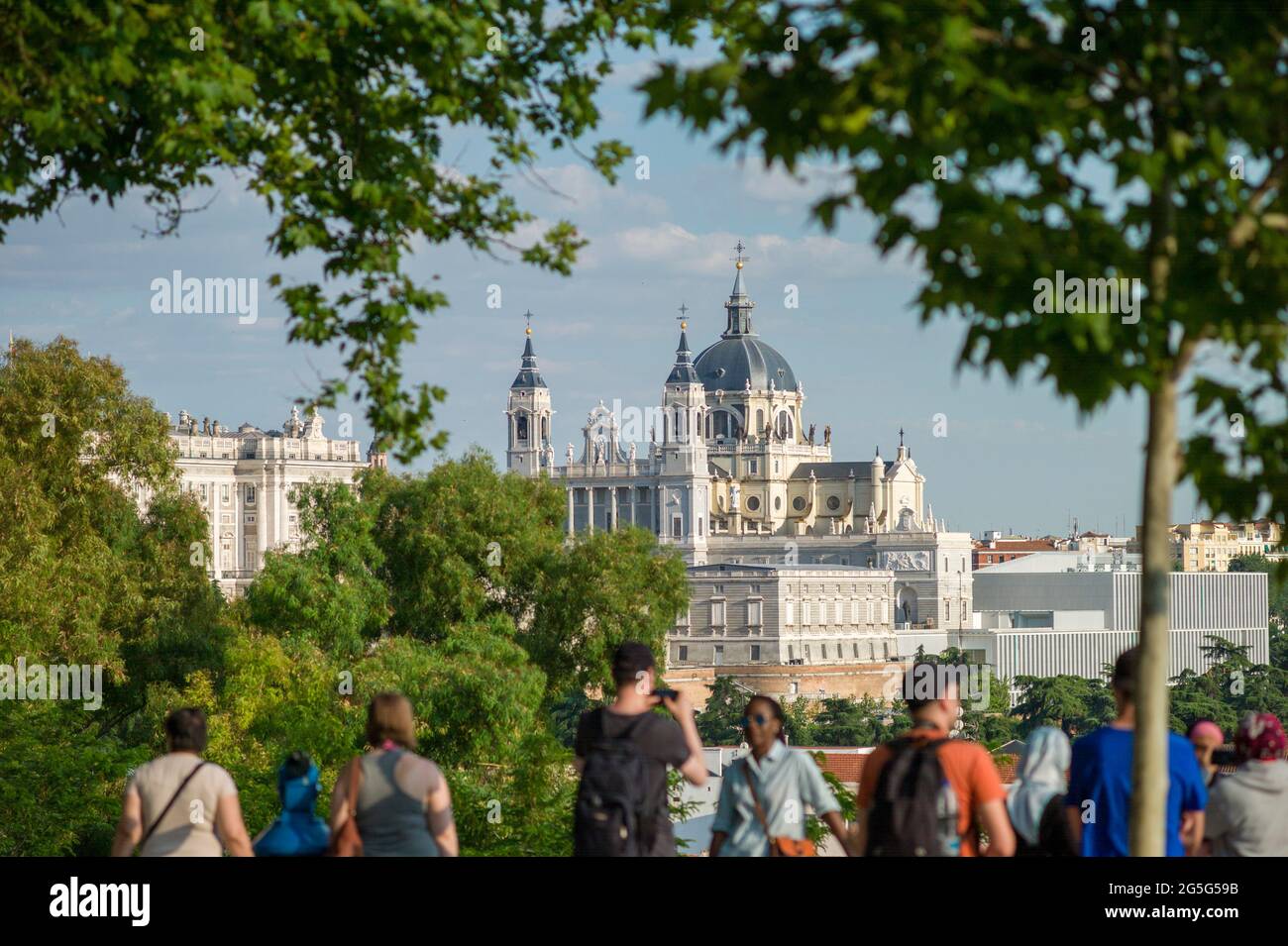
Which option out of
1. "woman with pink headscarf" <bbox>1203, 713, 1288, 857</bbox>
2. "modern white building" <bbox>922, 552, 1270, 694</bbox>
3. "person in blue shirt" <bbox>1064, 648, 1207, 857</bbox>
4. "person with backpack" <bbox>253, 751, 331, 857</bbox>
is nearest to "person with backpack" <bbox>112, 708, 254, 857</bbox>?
"person with backpack" <bbox>253, 751, 331, 857</bbox>

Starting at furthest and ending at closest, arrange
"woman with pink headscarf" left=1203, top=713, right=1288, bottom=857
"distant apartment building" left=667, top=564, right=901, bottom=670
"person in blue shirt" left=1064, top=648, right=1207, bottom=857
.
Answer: "distant apartment building" left=667, top=564, right=901, bottom=670
"woman with pink headscarf" left=1203, top=713, right=1288, bottom=857
"person in blue shirt" left=1064, top=648, right=1207, bottom=857

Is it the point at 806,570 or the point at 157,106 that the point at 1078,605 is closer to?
the point at 806,570

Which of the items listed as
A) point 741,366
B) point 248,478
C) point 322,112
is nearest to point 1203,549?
point 741,366

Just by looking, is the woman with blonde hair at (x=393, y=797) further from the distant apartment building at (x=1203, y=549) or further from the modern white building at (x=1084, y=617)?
the distant apartment building at (x=1203, y=549)

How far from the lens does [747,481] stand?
169 metres

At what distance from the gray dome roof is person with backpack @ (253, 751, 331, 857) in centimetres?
16740

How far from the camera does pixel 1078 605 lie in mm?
153250

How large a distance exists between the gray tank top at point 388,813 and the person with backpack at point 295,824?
0.31 m

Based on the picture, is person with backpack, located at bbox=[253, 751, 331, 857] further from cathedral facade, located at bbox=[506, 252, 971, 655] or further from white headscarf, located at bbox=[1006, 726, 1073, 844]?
cathedral facade, located at bbox=[506, 252, 971, 655]

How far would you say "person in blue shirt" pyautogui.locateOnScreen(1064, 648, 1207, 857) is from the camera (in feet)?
24.1

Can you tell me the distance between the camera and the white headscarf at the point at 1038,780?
7.93 meters

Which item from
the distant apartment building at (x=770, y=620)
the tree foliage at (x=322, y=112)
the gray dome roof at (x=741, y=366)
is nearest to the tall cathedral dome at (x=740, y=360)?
the gray dome roof at (x=741, y=366)
